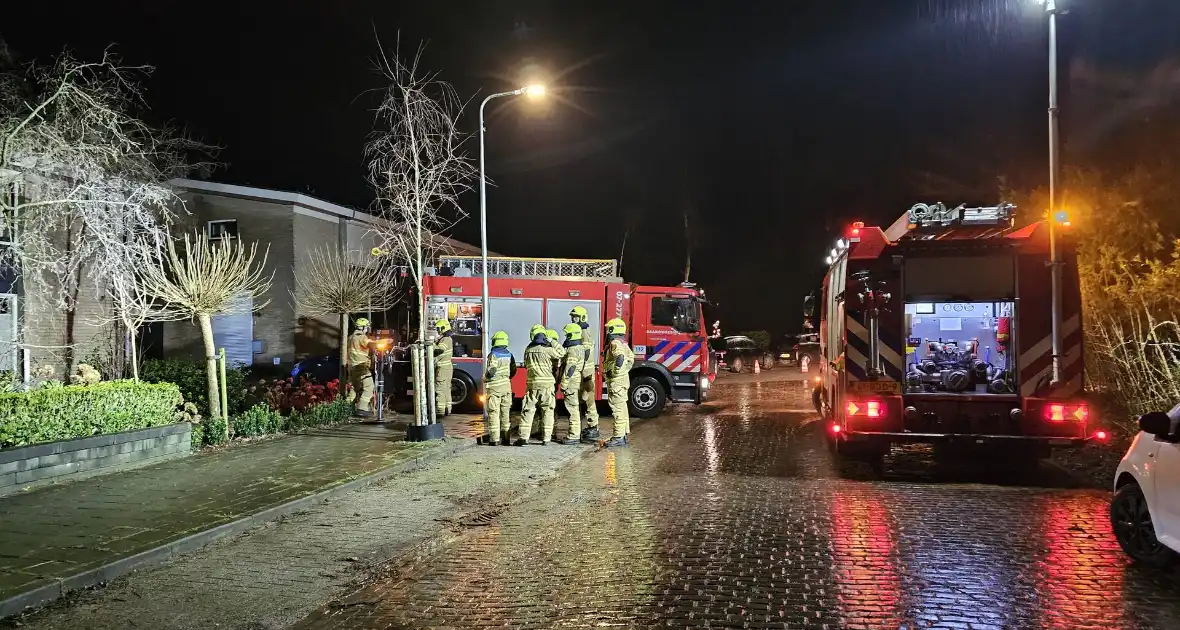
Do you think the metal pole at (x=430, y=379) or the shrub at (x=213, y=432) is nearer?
the shrub at (x=213, y=432)

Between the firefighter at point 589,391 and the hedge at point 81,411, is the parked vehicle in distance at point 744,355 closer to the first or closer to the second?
the firefighter at point 589,391

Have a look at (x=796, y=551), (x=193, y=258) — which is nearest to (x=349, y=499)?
(x=796, y=551)

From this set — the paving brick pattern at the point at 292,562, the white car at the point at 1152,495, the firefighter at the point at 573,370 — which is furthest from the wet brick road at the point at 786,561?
the firefighter at the point at 573,370

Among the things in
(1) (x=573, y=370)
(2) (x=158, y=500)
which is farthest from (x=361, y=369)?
(2) (x=158, y=500)

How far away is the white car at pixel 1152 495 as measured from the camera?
Result: 484 centimetres

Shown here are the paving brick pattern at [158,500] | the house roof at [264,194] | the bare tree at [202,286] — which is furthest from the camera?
the house roof at [264,194]

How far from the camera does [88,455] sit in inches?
314

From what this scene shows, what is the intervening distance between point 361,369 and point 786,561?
32.8 ft

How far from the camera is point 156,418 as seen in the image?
908cm

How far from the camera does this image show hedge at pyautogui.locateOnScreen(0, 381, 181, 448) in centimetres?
743

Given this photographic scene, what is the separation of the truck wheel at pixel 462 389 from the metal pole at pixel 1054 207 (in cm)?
985

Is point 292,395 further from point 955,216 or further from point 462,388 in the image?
point 955,216

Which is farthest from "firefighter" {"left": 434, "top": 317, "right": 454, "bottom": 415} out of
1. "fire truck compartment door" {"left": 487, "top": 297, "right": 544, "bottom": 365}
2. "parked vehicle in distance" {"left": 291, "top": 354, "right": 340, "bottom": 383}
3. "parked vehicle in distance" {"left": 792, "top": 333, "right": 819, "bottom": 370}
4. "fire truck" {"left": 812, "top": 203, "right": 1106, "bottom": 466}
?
"parked vehicle in distance" {"left": 792, "top": 333, "right": 819, "bottom": 370}

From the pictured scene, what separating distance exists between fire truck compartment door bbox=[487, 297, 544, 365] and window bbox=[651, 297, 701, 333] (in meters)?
2.22
